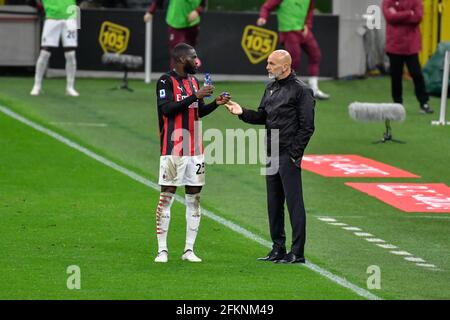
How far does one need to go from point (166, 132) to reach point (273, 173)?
1.06 meters

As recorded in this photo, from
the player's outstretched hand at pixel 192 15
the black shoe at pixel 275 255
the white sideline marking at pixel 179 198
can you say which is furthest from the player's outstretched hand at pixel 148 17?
the black shoe at pixel 275 255

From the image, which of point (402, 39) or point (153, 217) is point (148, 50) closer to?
point (402, 39)

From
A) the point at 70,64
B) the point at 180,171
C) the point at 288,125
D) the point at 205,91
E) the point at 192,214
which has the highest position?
the point at 205,91

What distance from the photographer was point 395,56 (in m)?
24.8

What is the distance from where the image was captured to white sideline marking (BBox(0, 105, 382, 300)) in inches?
489

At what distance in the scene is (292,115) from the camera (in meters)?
13.1

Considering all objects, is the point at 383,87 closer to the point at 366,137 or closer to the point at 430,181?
the point at 366,137

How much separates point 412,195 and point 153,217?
3.57m

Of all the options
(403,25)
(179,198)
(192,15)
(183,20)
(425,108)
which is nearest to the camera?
(179,198)

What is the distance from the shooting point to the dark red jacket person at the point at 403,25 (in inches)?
964

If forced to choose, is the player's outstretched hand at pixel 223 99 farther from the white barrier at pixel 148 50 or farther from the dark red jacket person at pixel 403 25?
the white barrier at pixel 148 50

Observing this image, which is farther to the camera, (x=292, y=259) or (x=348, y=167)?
(x=348, y=167)

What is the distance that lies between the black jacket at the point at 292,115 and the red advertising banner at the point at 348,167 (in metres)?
5.96

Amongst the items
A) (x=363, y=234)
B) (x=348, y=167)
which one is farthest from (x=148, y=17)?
(x=363, y=234)
